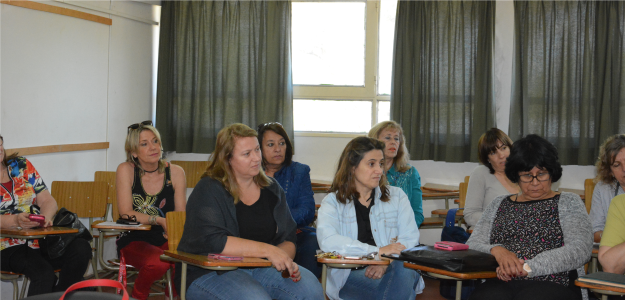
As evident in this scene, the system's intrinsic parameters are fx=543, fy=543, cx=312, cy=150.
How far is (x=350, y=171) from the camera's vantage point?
9.87 feet

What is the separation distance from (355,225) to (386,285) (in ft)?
1.18

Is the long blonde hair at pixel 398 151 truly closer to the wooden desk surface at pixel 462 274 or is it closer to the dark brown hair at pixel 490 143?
the dark brown hair at pixel 490 143

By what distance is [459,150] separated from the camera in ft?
16.8

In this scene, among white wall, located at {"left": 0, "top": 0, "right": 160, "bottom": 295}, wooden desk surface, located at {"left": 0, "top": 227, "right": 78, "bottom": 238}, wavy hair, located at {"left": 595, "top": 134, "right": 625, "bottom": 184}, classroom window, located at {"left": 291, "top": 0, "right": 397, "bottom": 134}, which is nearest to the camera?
wooden desk surface, located at {"left": 0, "top": 227, "right": 78, "bottom": 238}

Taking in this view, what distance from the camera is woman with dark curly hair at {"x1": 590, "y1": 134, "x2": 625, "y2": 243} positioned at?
10.0ft

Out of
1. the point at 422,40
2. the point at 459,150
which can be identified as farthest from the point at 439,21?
the point at 459,150

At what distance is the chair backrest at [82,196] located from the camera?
4000 mm

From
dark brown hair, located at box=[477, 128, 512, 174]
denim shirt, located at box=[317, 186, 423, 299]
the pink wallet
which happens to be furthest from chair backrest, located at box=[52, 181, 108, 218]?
dark brown hair, located at box=[477, 128, 512, 174]

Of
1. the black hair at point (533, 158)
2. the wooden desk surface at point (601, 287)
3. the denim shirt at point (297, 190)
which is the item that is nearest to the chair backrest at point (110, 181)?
the denim shirt at point (297, 190)

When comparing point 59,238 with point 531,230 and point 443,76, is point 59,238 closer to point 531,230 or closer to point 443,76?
point 531,230

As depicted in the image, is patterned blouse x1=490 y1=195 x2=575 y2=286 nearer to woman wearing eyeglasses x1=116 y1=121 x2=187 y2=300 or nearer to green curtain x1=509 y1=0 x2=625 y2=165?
woman wearing eyeglasses x1=116 y1=121 x2=187 y2=300

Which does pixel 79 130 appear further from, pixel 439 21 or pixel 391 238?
pixel 439 21

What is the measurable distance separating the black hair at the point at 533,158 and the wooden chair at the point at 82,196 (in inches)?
115

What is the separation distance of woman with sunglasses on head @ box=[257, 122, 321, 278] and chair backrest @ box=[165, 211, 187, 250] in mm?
1018
